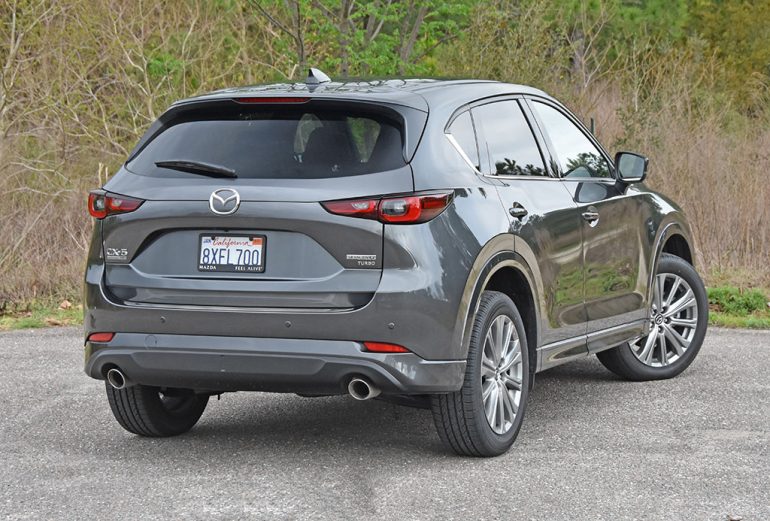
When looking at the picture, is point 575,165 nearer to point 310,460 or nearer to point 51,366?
point 310,460

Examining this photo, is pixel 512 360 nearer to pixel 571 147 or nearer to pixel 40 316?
pixel 571 147

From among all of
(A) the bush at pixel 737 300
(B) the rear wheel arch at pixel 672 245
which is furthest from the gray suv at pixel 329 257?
(A) the bush at pixel 737 300

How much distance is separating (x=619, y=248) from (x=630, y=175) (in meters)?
0.47

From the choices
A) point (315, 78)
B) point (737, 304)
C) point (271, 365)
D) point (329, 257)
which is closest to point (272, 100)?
point (315, 78)

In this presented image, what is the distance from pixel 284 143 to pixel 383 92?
541 millimetres

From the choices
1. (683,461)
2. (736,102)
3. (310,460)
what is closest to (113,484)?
(310,460)

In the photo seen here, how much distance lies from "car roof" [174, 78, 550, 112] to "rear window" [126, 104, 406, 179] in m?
0.07

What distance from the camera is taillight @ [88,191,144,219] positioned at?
6020mm

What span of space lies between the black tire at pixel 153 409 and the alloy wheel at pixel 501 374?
1.64 m

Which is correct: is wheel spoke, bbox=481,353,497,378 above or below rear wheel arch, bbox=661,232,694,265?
above

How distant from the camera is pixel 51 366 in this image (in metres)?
9.16

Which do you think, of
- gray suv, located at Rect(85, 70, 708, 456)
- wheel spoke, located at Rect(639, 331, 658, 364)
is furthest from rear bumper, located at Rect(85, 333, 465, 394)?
wheel spoke, located at Rect(639, 331, 658, 364)

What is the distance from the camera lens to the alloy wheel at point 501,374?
20.4 ft

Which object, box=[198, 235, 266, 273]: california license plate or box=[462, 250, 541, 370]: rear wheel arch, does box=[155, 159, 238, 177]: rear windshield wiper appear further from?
box=[462, 250, 541, 370]: rear wheel arch
